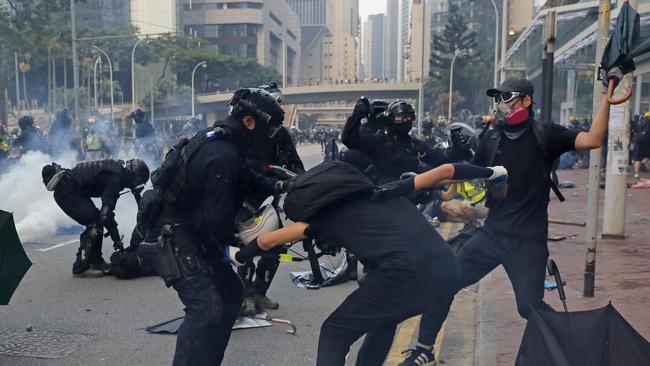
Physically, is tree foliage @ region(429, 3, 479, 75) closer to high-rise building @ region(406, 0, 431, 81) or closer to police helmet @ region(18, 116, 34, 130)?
high-rise building @ region(406, 0, 431, 81)

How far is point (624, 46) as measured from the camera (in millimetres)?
4715

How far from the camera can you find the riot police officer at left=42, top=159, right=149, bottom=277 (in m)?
7.86

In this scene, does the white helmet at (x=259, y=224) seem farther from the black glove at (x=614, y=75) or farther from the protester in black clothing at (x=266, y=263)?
the black glove at (x=614, y=75)

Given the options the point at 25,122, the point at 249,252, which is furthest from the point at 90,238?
the point at 25,122

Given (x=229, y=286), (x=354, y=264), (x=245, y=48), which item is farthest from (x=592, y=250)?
(x=245, y=48)

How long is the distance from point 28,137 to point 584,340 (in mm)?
13631

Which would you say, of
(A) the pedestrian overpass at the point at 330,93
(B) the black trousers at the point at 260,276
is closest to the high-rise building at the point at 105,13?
(A) the pedestrian overpass at the point at 330,93

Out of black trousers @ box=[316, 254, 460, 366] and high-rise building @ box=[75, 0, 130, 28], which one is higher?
high-rise building @ box=[75, 0, 130, 28]

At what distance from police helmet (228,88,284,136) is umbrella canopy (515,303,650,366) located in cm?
177

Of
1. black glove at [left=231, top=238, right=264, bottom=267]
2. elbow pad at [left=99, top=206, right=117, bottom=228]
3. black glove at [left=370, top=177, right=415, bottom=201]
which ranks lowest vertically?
elbow pad at [left=99, top=206, right=117, bottom=228]

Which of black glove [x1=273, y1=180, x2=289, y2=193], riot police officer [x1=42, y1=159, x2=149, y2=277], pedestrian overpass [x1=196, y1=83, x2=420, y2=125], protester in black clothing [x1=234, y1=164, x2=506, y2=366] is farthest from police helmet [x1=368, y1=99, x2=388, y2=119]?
pedestrian overpass [x1=196, y1=83, x2=420, y2=125]

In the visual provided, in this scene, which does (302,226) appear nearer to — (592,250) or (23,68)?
(592,250)

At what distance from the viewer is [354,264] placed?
7902mm

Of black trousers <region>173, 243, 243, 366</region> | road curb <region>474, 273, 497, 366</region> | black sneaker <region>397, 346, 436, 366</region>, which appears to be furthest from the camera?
road curb <region>474, 273, 497, 366</region>
